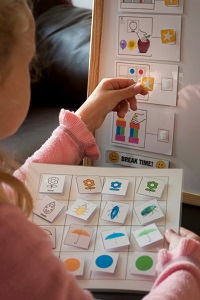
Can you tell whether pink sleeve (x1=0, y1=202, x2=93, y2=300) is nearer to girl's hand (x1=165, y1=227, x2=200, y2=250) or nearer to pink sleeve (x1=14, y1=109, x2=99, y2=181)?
girl's hand (x1=165, y1=227, x2=200, y2=250)

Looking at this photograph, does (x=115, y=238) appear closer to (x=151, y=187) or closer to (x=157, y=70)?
(x=151, y=187)

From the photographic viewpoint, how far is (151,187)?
2.49ft

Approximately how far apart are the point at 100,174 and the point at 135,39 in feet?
0.86

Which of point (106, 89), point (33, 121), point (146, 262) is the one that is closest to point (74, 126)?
point (106, 89)

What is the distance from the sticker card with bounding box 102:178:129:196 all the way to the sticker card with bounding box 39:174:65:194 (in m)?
0.07

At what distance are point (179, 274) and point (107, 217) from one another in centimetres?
17

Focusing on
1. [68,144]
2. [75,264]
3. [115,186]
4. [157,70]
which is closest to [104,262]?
[75,264]

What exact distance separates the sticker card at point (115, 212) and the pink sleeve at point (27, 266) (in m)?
0.23

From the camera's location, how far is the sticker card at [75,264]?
0.67 m

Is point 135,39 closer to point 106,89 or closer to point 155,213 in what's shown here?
point 106,89

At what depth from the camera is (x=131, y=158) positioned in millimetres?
960

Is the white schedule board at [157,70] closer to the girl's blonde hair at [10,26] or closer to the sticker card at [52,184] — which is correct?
the sticker card at [52,184]

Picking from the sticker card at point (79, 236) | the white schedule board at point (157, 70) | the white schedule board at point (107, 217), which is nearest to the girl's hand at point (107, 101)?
the white schedule board at point (157, 70)

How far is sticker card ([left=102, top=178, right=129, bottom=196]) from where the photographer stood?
0.76 meters
